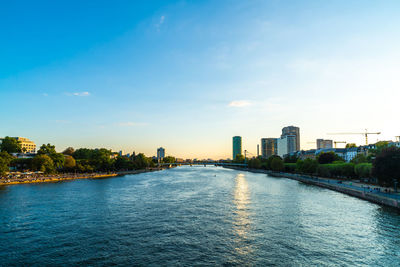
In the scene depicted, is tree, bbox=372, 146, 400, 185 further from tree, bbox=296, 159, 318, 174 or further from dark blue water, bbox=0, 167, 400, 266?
tree, bbox=296, 159, 318, 174

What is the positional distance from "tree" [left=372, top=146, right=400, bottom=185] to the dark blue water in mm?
6927

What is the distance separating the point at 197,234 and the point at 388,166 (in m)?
37.7

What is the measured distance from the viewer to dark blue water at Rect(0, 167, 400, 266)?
63.7 feet

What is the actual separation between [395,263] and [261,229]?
11.3 metres

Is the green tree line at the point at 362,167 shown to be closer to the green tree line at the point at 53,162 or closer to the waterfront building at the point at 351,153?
the waterfront building at the point at 351,153

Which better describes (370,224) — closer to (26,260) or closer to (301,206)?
(301,206)

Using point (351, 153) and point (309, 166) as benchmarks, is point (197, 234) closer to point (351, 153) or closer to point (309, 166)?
point (309, 166)

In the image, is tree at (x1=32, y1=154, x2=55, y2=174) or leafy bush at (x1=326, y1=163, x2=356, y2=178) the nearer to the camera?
leafy bush at (x1=326, y1=163, x2=356, y2=178)

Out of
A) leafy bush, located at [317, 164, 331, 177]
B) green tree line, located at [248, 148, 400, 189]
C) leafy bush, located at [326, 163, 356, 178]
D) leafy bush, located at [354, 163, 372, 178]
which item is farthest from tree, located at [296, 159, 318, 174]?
leafy bush, located at [354, 163, 372, 178]

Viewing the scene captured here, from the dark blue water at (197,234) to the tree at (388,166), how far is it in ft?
22.7

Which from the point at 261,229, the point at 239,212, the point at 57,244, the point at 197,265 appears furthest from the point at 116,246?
the point at 239,212

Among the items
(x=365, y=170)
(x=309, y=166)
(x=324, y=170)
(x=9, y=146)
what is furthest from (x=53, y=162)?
(x=365, y=170)

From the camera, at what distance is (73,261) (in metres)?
18.8

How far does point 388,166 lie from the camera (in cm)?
4316
